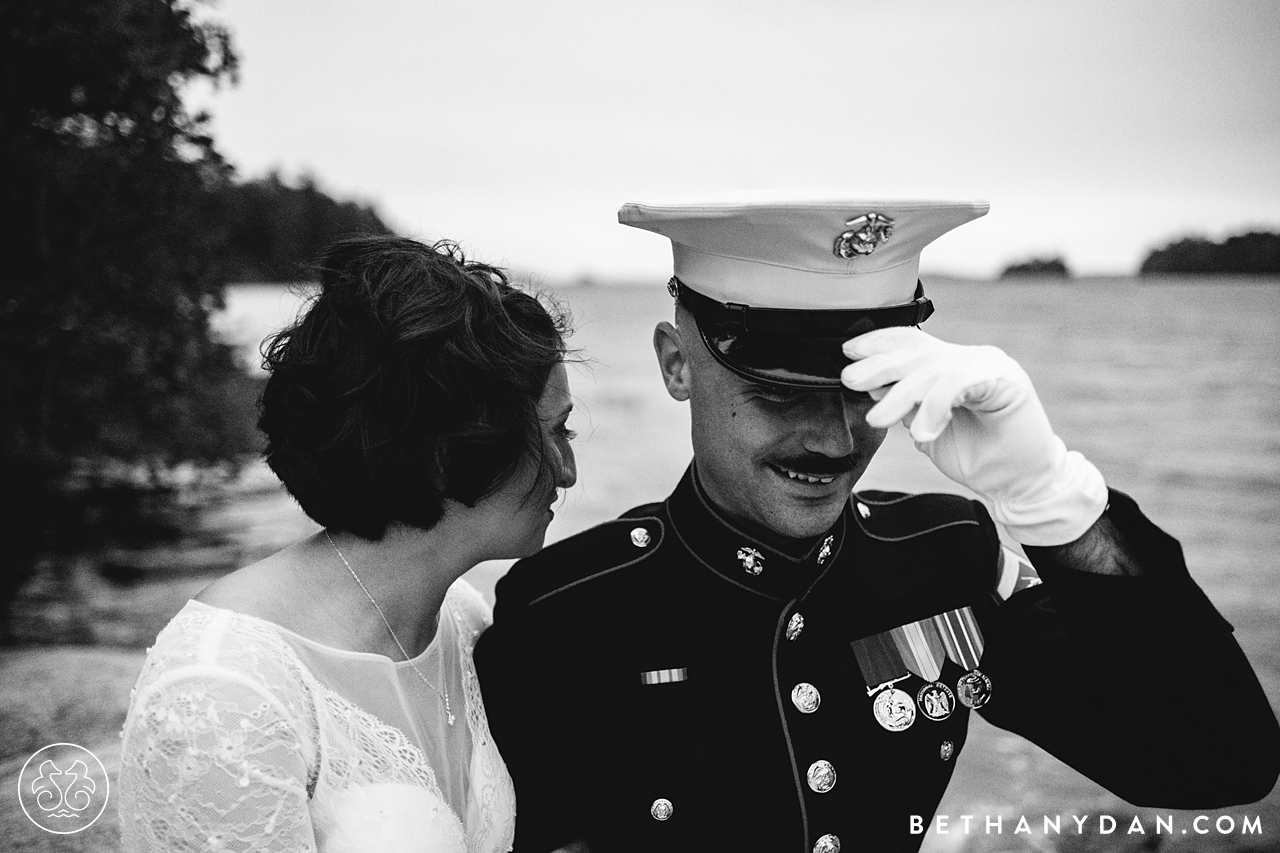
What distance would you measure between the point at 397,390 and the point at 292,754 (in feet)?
2.19

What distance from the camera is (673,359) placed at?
77.5 inches

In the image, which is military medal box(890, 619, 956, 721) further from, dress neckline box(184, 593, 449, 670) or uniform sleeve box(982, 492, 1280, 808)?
dress neckline box(184, 593, 449, 670)

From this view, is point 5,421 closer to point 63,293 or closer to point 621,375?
point 63,293

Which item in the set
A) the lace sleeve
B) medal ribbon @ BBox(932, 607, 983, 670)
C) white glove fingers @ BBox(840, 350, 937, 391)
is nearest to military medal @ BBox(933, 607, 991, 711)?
medal ribbon @ BBox(932, 607, 983, 670)

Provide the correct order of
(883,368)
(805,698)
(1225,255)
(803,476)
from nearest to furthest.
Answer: (883,368)
(803,476)
(805,698)
(1225,255)

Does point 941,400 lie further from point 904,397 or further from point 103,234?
point 103,234

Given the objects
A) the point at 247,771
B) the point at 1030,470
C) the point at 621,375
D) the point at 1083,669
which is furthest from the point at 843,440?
the point at 621,375

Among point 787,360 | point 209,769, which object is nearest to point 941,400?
point 787,360

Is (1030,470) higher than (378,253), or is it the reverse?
(378,253)

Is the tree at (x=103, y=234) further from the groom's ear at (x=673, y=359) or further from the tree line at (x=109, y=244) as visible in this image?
the groom's ear at (x=673, y=359)

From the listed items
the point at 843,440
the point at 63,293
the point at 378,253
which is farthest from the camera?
the point at 63,293

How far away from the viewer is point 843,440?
169 centimetres

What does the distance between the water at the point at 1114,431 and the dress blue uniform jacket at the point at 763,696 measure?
217 millimetres

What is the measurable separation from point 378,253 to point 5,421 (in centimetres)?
293
